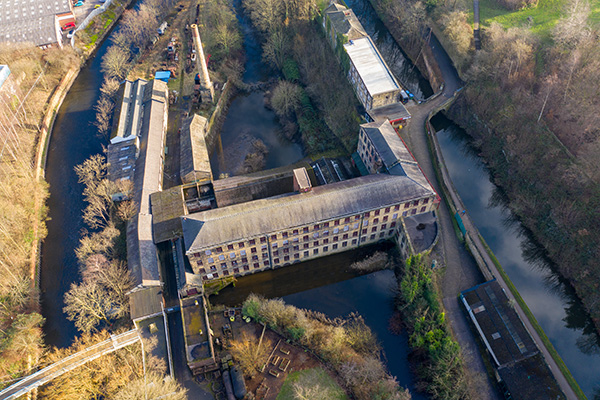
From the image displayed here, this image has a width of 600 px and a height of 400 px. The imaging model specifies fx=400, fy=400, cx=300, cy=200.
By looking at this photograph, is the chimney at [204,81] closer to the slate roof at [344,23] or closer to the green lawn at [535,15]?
the slate roof at [344,23]

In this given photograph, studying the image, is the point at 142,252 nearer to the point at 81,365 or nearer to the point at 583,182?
the point at 81,365

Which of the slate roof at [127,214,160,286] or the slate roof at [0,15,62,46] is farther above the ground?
the slate roof at [0,15,62,46]

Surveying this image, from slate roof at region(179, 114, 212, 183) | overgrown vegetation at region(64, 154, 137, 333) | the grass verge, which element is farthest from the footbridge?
the grass verge

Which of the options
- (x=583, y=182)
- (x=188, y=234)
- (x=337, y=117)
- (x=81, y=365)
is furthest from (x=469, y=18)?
(x=81, y=365)

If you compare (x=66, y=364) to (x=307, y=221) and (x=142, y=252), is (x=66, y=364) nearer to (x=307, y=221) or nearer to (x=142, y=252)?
(x=142, y=252)

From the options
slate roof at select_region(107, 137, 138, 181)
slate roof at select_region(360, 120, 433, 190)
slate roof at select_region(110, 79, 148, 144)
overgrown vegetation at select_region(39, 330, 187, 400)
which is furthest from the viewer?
slate roof at select_region(110, 79, 148, 144)

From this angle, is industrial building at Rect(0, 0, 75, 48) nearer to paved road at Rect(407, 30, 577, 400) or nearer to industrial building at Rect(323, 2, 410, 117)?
industrial building at Rect(323, 2, 410, 117)
